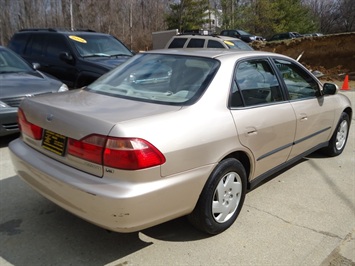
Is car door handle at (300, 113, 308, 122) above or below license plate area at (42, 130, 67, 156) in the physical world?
below

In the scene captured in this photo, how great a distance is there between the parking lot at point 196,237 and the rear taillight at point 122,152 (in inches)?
32.6

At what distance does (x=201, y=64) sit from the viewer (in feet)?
10.6

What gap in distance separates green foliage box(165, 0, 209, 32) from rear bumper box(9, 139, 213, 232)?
37521mm

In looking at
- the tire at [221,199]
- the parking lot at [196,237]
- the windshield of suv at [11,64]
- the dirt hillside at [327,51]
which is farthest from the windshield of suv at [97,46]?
the dirt hillside at [327,51]

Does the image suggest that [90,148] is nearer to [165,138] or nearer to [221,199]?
[165,138]

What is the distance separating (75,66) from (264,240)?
577cm

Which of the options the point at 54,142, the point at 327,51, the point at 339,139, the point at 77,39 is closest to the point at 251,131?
the point at 54,142

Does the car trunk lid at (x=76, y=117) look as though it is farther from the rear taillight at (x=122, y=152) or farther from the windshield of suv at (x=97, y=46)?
the windshield of suv at (x=97, y=46)

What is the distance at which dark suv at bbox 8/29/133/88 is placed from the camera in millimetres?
7227

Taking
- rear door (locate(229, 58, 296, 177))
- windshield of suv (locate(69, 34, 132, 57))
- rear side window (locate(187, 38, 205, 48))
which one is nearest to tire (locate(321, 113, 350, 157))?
rear door (locate(229, 58, 296, 177))

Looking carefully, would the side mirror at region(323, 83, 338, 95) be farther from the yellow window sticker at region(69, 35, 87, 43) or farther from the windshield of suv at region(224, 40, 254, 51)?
the windshield of suv at region(224, 40, 254, 51)

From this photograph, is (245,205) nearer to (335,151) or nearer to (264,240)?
(264,240)

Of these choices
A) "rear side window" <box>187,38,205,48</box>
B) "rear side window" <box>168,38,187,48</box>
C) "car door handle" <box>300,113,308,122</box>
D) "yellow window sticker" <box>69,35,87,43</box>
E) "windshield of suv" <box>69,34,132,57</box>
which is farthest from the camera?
"rear side window" <box>168,38,187,48</box>

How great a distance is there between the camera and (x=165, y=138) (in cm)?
242
